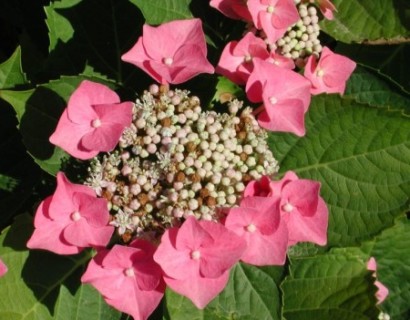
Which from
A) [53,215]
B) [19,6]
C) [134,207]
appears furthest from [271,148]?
[19,6]

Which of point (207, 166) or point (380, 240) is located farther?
point (380, 240)

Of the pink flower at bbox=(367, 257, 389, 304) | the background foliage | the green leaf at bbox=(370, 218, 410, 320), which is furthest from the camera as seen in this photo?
the green leaf at bbox=(370, 218, 410, 320)

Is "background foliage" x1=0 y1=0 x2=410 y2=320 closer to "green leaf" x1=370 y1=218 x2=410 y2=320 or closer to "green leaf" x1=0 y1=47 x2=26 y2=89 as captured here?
"green leaf" x1=0 y1=47 x2=26 y2=89

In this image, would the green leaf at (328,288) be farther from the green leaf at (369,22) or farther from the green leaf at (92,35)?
the green leaf at (92,35)

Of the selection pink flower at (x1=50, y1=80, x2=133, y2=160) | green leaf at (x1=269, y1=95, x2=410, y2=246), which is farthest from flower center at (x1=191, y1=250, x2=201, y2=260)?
green leaf at (x1=269, y1=95, x2=410, y2=246)

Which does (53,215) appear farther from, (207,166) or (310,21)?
(310,21)

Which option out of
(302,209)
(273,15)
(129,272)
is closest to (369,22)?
(273,15)

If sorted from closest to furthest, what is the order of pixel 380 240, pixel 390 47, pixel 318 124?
pixel 318 124, pixel 390 47, pixel 380 240
